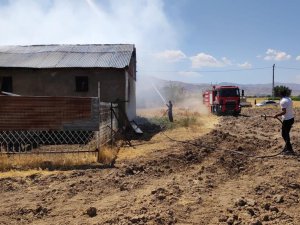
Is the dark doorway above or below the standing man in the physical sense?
above

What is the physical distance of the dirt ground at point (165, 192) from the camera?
20.3 feet

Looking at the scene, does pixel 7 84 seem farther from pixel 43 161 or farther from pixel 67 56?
pixel 43 161

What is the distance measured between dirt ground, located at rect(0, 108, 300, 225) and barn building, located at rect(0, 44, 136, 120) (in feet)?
25.2

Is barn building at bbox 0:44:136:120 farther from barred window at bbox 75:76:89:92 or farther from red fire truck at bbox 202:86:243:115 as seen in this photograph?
red fire truck at bbox 202:86:243:115

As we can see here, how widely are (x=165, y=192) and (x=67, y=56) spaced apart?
15.0 m

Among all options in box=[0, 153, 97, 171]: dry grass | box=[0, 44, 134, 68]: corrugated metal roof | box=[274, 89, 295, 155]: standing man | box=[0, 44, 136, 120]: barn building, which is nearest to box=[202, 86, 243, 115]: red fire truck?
box=[0, 44, 134, 68]: corrugated metal roof

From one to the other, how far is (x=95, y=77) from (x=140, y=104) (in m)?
32.4

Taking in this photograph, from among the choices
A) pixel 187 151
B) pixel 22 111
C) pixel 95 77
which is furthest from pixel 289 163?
pixel 95 77

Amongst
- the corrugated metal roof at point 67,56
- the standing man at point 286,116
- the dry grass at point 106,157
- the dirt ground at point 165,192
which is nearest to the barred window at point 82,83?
the corrugated metal roof at point 67,56

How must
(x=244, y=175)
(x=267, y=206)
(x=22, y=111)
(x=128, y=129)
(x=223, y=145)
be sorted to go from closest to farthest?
1. (x=267, y=206)
2. (x=244, y=175)
3. (x=22, y=111)
4. (x=223, y=145)
5. (x=128, y=129)

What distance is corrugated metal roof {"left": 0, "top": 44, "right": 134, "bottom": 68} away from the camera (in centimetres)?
1962

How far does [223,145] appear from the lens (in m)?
13.9

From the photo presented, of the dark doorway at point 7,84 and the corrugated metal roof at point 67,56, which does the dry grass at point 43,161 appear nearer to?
the corrugated metal roof at point 67,56

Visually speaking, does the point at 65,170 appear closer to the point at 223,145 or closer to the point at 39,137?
the point at 39,137
